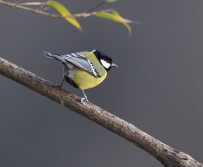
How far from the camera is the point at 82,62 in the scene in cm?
103

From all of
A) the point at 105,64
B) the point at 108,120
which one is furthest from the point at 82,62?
the point at 108,120

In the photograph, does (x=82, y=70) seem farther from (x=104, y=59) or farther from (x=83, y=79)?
(x=104, y=59)

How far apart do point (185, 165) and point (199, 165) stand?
0.03 meters

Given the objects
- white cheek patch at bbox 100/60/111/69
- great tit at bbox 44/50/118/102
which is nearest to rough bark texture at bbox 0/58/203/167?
great tit at bbox 44/50/118/102

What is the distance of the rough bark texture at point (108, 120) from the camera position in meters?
0.83

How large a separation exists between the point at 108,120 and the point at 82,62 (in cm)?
24

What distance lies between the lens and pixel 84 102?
88 centimetres

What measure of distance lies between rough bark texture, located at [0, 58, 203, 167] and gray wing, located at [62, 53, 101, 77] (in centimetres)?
12

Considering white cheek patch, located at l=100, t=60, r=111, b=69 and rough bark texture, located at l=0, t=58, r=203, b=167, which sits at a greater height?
white cheek patch, located at l=100, t=60, r=111, b=69

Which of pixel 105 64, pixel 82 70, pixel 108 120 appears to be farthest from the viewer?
pixel 105 64

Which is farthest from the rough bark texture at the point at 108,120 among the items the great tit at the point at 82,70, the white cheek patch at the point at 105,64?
the white cheek patch at the point at 105,64

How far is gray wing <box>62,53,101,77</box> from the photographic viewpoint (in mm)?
974

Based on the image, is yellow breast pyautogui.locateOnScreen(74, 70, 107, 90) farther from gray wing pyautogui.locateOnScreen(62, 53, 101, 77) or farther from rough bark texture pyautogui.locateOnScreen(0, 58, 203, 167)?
rough bark texture pyautogui.locateOnScreen(0, 58, 203, 167)

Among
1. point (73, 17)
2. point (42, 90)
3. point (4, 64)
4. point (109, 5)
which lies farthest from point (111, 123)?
point (109, 5)
